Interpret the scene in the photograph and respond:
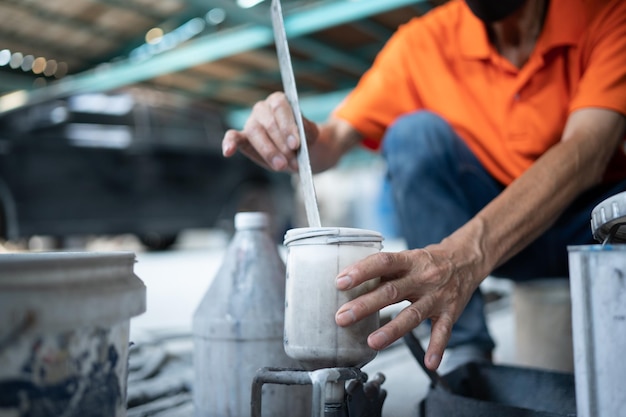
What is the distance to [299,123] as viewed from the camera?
3.54 ft

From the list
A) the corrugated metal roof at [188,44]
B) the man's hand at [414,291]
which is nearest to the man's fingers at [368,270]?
the man's hand at [414,291]

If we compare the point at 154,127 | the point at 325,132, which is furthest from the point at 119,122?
the point at 325,132

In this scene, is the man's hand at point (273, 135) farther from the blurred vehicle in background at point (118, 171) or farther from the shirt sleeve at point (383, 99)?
the blurred vehicle in background at point (118, 171)

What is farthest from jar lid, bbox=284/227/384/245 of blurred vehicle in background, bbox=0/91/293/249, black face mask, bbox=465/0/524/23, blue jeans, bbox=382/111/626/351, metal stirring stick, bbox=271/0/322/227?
blurred vehicle in background, bbox=0/91/293/249

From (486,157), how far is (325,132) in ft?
1.57

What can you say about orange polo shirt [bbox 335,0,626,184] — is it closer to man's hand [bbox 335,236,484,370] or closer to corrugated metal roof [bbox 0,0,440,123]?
man's hand [bbox 335,236,484,370]

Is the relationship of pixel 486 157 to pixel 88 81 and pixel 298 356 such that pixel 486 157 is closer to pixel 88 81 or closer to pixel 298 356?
pixel 298 356

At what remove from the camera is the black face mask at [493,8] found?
4.54 feet

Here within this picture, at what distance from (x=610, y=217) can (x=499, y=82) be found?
0.94 m

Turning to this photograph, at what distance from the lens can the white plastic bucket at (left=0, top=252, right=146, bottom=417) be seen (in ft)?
1.86

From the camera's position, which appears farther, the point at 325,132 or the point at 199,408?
the point at 325,132

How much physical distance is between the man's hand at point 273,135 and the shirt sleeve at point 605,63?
70 cm

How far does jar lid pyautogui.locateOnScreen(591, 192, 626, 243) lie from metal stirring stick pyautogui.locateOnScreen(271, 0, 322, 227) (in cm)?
44

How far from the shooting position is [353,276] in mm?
753
